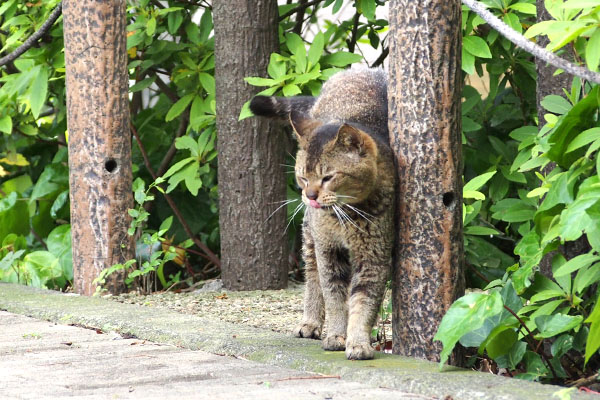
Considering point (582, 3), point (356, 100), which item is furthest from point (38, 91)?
point (582, 3)

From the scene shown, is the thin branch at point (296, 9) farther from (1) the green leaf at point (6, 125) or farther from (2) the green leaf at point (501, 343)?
(2) the green leaf at point (501, 343)

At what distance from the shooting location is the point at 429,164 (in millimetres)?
3459

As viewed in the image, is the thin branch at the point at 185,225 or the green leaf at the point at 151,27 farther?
the thin branch at the point at 185,225

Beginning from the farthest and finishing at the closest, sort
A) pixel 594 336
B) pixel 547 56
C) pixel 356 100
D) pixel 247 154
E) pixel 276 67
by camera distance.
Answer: pixel 247 154, pixel 276 67, pixel 356 100, pixel 547 56, pixel 594 336

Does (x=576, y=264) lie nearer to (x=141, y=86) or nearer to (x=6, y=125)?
(x=141, y=86)

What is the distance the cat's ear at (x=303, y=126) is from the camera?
3.91 meters

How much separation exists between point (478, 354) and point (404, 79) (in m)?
1.15

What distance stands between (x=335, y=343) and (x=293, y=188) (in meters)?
2.87

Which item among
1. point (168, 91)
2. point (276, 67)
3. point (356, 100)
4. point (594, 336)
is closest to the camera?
point (594, 336)

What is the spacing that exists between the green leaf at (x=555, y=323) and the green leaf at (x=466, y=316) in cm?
25

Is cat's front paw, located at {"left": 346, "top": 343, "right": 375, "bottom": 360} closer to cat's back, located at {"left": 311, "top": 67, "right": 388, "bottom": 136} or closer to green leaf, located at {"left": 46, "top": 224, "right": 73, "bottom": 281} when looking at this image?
cat's back, located at {"left": 311, "top": 67, "right": 388, "bottom": 136}

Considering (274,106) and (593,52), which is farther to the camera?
(274,106)

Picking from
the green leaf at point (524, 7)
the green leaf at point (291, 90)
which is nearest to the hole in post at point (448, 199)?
the green leaf at point (524, 7)

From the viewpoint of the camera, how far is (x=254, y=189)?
5.60 m
